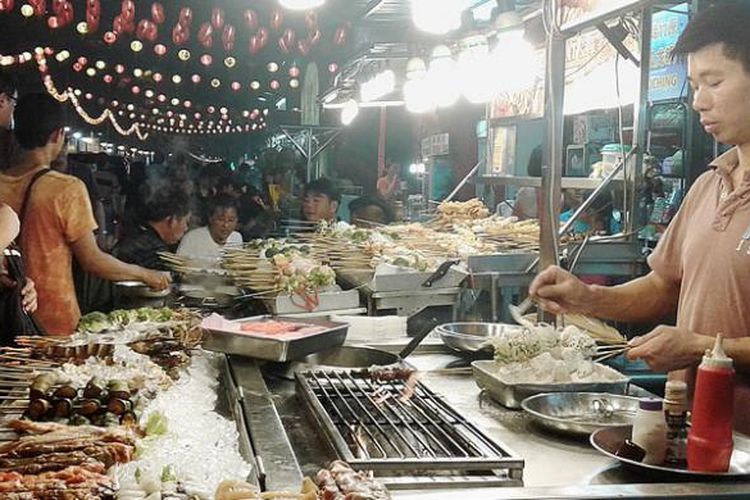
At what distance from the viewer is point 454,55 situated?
747 cm

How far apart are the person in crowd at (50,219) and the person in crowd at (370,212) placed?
491cm

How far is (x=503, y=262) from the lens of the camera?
23.5 feet

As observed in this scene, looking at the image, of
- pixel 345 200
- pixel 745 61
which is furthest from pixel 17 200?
Answer: pixel 345 200

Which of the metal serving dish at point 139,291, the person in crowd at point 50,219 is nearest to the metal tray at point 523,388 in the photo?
the person in crowd at point 50,219

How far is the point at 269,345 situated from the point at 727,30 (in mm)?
2169

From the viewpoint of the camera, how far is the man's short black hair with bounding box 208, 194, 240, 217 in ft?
26.2

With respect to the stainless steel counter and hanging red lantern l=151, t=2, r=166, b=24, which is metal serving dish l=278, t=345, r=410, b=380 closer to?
the stainless steel counter

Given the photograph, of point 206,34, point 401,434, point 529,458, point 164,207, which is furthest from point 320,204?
point 529,458

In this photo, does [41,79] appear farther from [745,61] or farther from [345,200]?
[745,61]

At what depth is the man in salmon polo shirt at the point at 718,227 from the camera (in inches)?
112

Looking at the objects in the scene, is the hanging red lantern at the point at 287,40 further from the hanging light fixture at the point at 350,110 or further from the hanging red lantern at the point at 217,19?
the hanging light fixture at the point at 350,110

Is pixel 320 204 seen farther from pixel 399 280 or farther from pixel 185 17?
pixel 185 17

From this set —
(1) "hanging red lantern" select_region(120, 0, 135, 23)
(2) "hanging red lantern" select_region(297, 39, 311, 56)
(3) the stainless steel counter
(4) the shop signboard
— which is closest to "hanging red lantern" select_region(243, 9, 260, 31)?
(2) "hanging red lantern" select_region(297, 39, 311, 56)

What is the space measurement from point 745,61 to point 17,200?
14.3 feet
